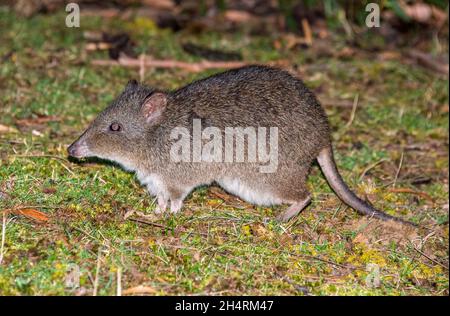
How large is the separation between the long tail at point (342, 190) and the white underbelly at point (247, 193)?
615 millimetres

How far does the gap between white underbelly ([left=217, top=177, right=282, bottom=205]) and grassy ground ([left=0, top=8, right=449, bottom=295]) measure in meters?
0.14

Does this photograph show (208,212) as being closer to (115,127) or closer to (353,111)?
(115,127)

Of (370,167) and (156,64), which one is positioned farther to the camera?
(156,64)

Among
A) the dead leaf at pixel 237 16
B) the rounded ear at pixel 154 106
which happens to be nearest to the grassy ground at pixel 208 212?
the rounded ear at pixel 154 106

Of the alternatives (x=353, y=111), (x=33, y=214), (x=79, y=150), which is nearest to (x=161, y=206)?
(x=79, y=150)

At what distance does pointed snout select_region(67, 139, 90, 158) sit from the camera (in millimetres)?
6321

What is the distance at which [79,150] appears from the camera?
633 centimetres

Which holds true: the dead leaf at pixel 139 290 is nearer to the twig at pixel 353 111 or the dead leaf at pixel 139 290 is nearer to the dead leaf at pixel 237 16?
the twig at pixel 353 111

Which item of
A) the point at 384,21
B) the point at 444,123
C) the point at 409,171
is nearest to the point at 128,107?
the point at 409,171

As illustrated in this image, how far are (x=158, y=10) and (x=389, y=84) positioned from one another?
4.25 m

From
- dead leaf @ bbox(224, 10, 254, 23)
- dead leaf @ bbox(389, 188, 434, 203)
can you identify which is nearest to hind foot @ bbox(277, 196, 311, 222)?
dead leaf @ bbox(389, 188, 434, 203)

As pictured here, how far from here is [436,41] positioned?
34.6 ft

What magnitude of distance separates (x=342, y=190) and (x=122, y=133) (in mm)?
2185
